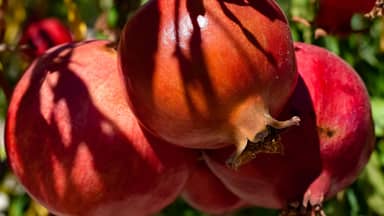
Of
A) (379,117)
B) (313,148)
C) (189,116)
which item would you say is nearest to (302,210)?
(313,148)

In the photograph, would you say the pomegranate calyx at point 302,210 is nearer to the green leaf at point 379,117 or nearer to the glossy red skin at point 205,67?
the glossy red skin at point 205,67

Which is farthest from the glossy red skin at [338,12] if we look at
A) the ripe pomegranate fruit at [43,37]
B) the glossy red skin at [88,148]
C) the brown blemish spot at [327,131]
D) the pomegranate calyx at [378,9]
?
the ripe pomegranate fruit at [43,37]

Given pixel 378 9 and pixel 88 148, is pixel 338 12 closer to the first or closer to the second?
pixel 378 9

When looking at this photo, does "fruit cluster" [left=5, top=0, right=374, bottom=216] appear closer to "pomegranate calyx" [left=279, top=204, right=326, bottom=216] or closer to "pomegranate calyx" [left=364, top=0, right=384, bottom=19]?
"pomegranate calyx" [left=279, top=204, right=326, bottom=216]

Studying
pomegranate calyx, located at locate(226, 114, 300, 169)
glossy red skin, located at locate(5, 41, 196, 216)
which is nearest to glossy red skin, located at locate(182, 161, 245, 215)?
glossy red skin, located at locate(5, 41, 196, 216)

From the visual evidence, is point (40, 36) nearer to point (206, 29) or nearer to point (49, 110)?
point (49, 110)

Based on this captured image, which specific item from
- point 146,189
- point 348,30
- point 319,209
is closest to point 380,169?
point 348,30
